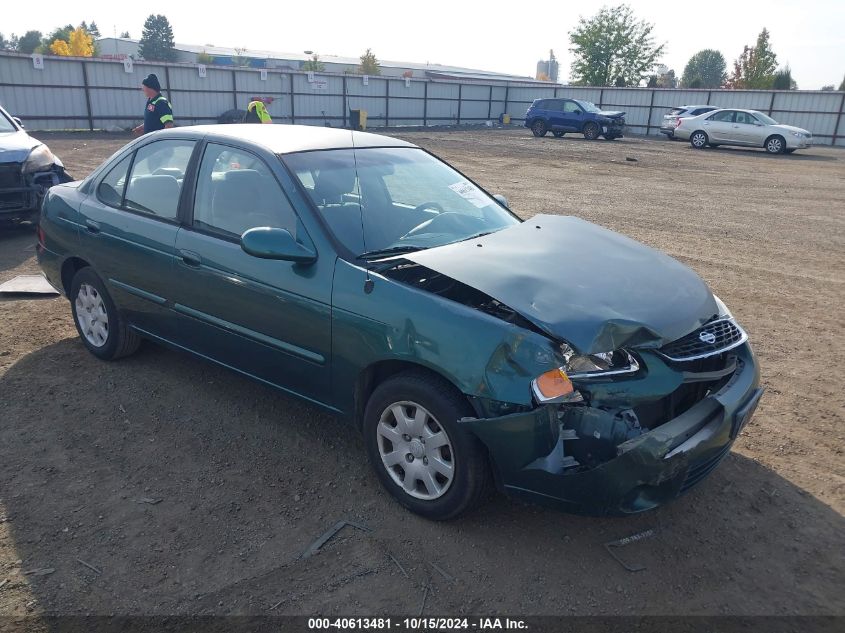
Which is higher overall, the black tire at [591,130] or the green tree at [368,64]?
the green tree at [368,64]

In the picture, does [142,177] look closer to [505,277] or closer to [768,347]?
[505,277]

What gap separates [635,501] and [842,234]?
932 centimetres

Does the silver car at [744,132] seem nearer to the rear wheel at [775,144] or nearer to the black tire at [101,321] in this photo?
the rear wheel at [775,144]

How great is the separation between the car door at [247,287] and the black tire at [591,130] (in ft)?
88.6

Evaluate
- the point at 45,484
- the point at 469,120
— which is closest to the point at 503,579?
the point at 45,484

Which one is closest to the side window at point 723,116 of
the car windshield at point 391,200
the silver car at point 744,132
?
the silver car at point 744,132

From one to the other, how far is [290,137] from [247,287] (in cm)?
105

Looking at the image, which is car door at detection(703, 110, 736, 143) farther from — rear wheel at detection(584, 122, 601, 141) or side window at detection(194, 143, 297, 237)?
side window at detection(194, 143, 297, 237)

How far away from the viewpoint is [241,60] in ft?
269

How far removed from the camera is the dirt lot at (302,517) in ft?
9.06

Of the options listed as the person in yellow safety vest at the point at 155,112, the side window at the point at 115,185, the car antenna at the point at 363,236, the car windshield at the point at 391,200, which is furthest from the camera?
the person in yellow safety vest at the point at 155,112

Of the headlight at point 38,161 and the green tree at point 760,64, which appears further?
the green tree at point 760,64

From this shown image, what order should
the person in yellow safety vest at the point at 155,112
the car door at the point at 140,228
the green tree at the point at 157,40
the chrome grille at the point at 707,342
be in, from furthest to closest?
1. the green tree at the point at 157,40
2. the person in yellow safety vest at the point at 155,112
3. the car door at the point at 140,228
4. the chrome grille at the point at 707,342

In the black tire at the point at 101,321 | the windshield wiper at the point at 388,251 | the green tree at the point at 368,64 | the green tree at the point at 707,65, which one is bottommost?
the black tire at the point at 101,321
